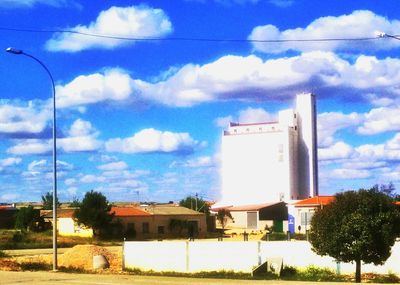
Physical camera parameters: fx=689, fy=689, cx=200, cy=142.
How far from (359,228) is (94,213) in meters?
55.2

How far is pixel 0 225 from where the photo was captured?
10469 centimetres

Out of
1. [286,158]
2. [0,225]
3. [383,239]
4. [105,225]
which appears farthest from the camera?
[286,158]

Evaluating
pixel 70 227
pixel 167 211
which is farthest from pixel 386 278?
pixel 167 211

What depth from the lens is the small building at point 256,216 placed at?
347ft

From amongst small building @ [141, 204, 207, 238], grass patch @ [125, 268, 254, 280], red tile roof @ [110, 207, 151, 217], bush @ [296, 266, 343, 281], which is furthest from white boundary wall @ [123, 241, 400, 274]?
small building @ [141, 204, 207, 238]

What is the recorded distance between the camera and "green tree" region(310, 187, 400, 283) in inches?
1083

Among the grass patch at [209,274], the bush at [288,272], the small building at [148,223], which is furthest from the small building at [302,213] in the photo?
the bush at [288,272]

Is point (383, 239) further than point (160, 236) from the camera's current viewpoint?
No

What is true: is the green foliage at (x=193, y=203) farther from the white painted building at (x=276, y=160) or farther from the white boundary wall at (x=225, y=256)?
the white boundary wall at (x=225, y=256)

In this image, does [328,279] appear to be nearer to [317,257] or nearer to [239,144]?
[317,257]

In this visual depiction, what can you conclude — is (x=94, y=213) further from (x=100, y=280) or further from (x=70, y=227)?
(x=100, y=280)

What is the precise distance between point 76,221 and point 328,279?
5543 cm

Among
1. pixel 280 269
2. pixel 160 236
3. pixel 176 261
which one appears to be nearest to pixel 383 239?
pixel 280 269

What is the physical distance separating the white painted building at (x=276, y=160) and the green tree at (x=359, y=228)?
9273cm
